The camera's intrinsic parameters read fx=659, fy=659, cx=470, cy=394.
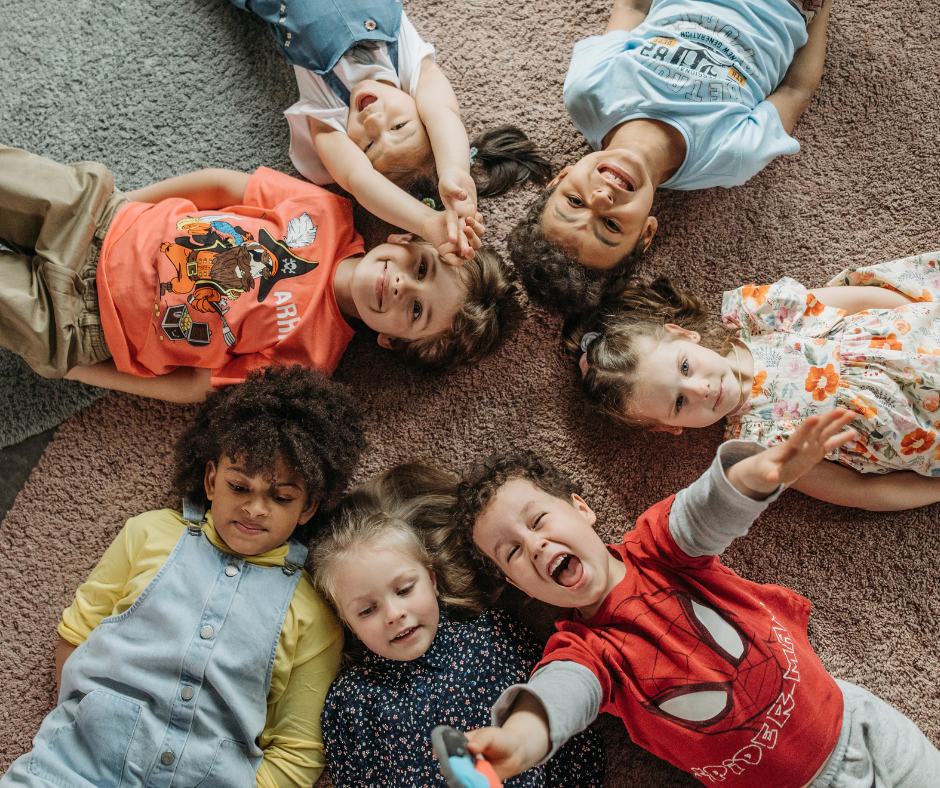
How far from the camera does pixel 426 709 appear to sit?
126cm

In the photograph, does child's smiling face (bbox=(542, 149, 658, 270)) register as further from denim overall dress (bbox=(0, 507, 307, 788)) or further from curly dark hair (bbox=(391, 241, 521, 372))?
denim overall dress (bbox=(0, 507, 307, 788))

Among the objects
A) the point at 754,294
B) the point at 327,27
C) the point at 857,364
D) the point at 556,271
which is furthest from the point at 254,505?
the point at 857,364

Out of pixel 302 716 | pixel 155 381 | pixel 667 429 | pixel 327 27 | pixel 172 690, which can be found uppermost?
pixel 327 27

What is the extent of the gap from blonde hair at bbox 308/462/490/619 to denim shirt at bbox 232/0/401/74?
2.94ft

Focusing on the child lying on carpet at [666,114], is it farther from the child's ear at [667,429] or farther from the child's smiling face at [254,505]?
the child's smiling face at [254,505]

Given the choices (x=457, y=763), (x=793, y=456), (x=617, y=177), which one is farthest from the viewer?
(x=617, y=177)

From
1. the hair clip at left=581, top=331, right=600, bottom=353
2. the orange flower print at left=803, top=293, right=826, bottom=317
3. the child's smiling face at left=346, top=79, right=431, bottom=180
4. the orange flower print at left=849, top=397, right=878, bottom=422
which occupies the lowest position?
the orange flower print at left=849, top=397, right=878, bottom=422

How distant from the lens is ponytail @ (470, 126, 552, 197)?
1484mm

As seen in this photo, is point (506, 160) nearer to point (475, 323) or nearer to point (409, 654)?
point (475, 323)

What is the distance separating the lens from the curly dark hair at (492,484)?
49.8 inches

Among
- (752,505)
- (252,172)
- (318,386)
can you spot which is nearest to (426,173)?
(252,172)

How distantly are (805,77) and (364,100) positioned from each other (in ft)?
3.16

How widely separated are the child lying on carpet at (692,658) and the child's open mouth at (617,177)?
586mm

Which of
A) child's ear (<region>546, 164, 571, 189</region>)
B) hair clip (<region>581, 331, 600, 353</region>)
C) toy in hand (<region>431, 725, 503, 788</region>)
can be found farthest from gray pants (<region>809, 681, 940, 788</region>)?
child's ear (<region>546, 164, 571, 189</region>)
